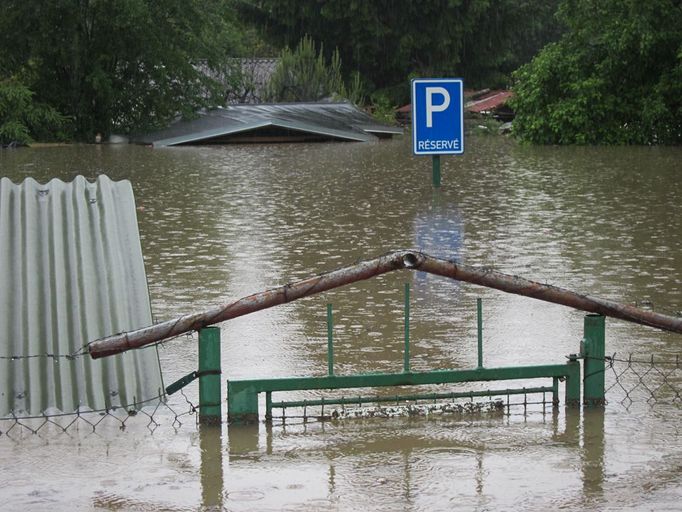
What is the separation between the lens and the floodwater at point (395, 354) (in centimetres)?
521

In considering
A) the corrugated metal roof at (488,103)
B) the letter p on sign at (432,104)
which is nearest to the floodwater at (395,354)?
the letter p on sign at (432,104)

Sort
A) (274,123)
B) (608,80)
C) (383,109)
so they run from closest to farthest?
(608,80) < (274,123) < (383,109)

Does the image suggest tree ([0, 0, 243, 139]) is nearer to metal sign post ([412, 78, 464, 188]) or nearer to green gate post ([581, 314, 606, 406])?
metal sign post ([412, 78, 464, 188])

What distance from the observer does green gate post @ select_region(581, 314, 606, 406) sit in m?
6.25

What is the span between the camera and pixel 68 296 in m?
6.37

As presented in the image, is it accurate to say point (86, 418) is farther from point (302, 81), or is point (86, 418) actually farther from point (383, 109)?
point (383, 109)

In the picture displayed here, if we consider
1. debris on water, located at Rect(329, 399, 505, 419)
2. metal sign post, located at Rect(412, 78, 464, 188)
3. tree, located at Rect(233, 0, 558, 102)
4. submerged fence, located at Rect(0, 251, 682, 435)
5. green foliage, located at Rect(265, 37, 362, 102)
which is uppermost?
tree, located at Rect(233, 0, 558, 102)

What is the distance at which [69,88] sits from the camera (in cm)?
3984

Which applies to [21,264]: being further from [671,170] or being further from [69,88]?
[69,88]

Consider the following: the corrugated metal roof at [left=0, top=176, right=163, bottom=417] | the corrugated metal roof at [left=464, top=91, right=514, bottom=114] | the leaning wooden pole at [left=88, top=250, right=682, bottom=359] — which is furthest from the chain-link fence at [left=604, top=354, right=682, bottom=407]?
the corrugated metal roof at [left=464, top=91, right=514, bottom=114]

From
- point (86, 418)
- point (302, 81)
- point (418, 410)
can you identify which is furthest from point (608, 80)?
point (86, 418)

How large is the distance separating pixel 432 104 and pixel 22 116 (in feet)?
78.3

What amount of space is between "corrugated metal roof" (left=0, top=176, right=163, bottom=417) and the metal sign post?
8664 millimetres

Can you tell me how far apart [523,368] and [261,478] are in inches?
61.4
